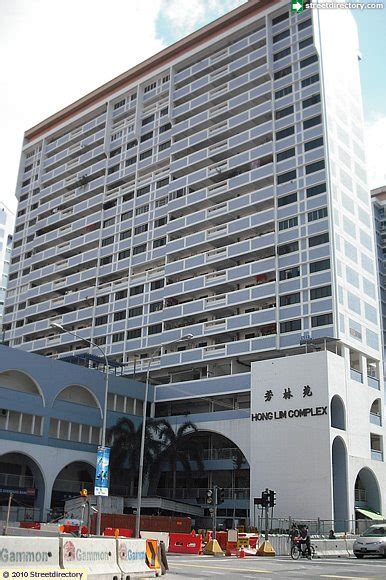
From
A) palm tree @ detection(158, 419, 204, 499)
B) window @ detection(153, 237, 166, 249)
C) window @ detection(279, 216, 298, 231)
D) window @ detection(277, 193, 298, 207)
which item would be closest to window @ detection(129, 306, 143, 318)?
window @ detection(153, 237, 166, 249)

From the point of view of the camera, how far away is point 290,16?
205ft

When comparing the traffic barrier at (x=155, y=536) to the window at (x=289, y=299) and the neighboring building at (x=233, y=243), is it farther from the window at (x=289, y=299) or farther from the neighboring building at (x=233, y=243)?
the window at (x=289, y=299)

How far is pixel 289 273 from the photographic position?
179 feet

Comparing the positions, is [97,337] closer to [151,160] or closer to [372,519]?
[151,160]

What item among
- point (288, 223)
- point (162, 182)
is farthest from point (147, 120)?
point (288, 223)

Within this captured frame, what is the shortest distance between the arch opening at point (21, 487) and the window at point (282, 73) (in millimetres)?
42491

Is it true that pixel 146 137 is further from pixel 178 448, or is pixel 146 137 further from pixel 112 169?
pixel 178 448

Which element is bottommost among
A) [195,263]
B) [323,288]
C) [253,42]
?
[323,288]

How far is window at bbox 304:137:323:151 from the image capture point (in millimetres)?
56000

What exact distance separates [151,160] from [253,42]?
17.1 metres

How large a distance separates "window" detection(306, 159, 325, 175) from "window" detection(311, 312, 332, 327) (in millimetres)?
13374

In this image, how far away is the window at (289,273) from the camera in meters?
54.0

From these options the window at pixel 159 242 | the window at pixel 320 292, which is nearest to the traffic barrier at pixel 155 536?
the window at pixel 320 292

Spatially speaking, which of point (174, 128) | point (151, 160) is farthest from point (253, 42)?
point (151, 160)
